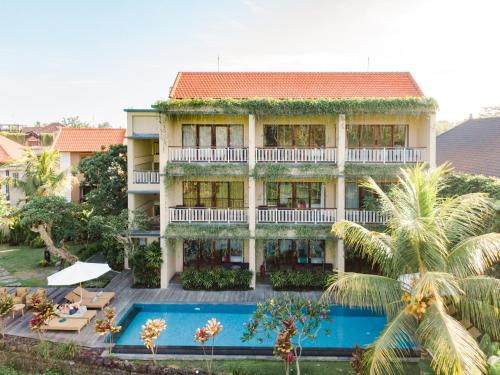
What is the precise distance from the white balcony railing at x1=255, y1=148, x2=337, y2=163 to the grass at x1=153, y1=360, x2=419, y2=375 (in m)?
9.73

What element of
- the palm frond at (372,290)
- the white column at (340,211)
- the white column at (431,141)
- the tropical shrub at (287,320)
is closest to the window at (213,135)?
the white column at (340,211)

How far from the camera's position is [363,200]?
20.4 m

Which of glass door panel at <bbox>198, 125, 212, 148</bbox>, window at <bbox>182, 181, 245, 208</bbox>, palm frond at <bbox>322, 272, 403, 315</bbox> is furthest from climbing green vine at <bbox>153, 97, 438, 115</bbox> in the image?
palm frond at <bbox>322, 272, 403, 315</bbox>

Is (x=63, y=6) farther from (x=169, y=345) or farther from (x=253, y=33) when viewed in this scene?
(x=169, y=345)

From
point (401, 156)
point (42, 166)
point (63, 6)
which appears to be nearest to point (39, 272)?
point (42, 166)

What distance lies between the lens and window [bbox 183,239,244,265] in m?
21.5

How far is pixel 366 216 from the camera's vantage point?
19.3 meters

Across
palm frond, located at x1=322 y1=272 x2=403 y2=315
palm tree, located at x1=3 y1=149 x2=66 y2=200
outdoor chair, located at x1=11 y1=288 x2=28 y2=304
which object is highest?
palm tree, located at x1=3 y1=149 x2=66 y2=200

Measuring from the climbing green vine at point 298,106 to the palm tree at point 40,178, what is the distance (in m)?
12.4

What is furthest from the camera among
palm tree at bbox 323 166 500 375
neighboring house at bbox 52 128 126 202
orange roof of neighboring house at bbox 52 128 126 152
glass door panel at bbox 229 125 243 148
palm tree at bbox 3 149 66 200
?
orange roof of neighboring house at bbox 52 128 126 152

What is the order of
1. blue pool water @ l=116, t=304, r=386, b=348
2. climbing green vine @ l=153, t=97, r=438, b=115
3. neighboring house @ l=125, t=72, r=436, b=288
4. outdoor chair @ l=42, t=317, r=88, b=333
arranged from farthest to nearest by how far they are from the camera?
neighboring house @ l=125, t=72, r=436, b=288 → climbing green vine @ l=153, t=97, r=438, b=115 → outdoor chair @ l=42, t=317, r=88, b=333 → blue pool water @ l=116, t=304, r=386, b=348

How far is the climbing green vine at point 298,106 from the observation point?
18344mm

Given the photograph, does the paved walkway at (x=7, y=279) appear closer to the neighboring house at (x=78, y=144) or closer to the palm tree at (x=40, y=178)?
the palm tree at (x=40, y=178)

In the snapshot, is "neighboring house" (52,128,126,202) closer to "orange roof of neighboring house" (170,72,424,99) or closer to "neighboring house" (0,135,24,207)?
"neighboring house" (0,135,24,207)
